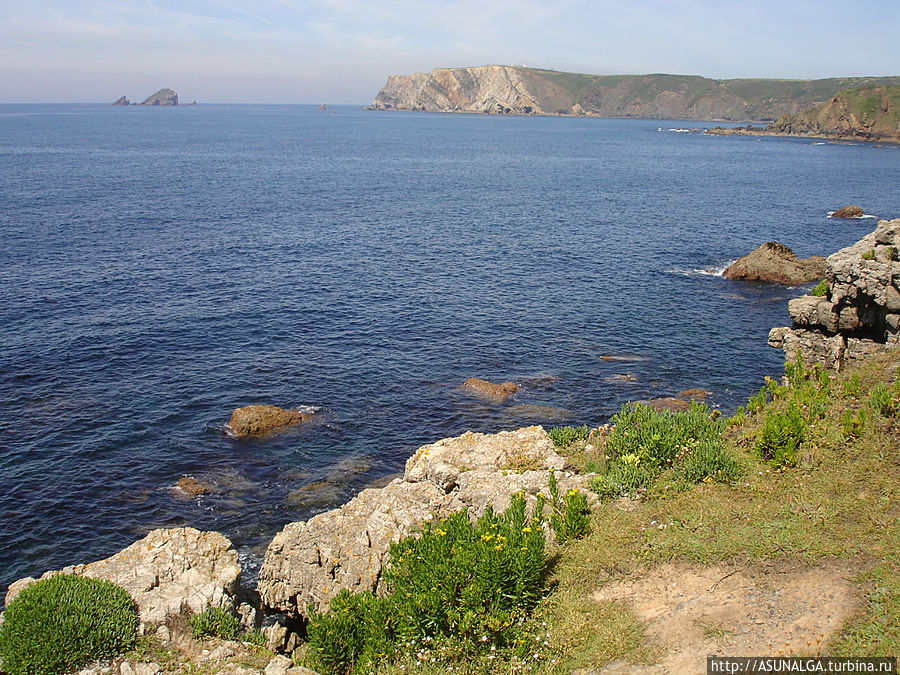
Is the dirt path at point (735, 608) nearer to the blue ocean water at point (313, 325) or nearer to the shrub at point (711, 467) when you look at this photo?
the shrub at point (711, 467)

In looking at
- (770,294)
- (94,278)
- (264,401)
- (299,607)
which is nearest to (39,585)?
(299,607)

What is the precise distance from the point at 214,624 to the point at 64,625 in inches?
139

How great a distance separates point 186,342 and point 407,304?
19.1 metres

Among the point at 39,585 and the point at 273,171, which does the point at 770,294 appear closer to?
the point at 39,585

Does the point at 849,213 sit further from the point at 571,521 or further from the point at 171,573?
the point at 171,573

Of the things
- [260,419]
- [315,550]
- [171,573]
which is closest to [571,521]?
[315,550]

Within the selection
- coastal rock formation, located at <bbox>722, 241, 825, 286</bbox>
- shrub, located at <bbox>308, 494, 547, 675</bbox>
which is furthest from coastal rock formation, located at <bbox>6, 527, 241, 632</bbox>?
coastal rock formation, located at <bbox>722, 241, 825, 286</bbox>

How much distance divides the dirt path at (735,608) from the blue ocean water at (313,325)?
1891 cm

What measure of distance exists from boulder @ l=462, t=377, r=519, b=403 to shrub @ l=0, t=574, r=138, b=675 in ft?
89.2

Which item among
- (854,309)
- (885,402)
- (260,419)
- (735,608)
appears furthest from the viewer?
(260,419)

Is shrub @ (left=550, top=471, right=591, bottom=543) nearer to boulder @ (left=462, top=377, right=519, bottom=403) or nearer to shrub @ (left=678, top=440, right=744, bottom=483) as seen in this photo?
shrub @ (left=678, top=440, right=744, bottom=483)

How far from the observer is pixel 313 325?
2078 inches

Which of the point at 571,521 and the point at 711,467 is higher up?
the point at 711,467

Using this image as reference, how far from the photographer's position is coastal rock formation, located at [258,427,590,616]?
19.5 m
